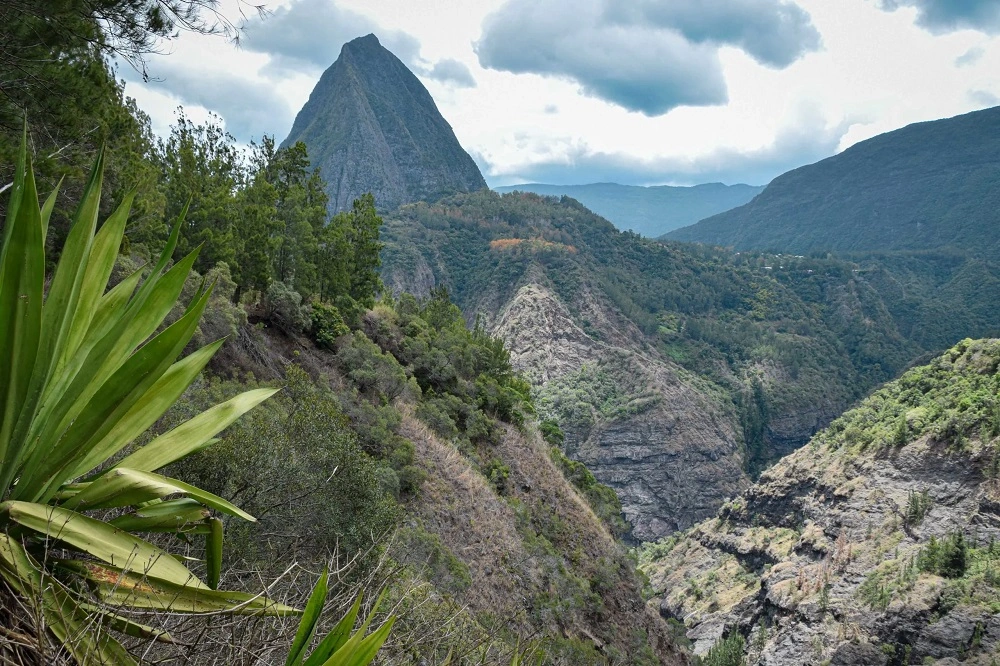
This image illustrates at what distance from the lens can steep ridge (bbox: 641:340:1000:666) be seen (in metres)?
26.8

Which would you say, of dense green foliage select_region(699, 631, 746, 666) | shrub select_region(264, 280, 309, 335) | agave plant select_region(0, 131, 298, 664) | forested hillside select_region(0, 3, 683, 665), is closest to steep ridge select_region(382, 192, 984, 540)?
dense green foliage select_region(699, 631, 746, 666)

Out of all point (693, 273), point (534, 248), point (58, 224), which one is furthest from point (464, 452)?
point (693, 273)

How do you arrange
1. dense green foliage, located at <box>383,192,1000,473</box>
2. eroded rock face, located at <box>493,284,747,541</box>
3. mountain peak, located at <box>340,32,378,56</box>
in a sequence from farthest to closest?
mountain peak, located at <box>340,32,378,56</box>
dense green foliage, located at <box>383,192,1000,473</box>
eroded rock face, located at <box>493,284,747,541</box>

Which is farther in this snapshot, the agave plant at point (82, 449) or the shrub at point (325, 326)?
the shrub at point (325, 326)

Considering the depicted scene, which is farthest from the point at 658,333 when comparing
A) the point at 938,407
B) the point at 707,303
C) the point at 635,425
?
the point at 938,407

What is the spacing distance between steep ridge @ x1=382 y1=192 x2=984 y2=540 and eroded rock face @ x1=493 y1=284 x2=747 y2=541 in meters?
0.17

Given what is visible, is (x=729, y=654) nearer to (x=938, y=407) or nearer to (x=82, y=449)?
(x=938, y=407)

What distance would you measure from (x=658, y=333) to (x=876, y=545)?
59.8m

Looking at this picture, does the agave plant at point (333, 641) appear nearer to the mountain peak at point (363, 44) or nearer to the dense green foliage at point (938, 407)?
the dense green foliage at point (938, 407)

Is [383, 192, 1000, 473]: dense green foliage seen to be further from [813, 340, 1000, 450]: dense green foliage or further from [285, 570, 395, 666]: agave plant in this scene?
[285, 570, 395, 666]: agave plant

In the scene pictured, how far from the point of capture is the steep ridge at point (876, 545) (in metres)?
26.8

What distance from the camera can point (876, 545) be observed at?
34719 mm

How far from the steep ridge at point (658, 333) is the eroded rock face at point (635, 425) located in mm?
174

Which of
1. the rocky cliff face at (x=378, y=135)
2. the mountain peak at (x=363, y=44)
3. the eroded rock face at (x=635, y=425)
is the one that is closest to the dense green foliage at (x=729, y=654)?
the eroded rock face at (x=635, y=425)
